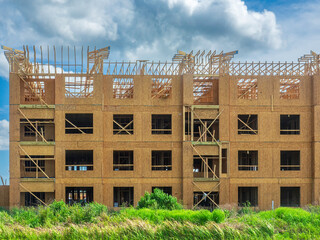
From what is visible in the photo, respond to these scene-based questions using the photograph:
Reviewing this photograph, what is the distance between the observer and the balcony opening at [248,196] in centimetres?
3592

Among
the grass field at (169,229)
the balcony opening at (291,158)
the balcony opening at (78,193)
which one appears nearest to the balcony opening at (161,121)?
the balcony opening at (78,193)

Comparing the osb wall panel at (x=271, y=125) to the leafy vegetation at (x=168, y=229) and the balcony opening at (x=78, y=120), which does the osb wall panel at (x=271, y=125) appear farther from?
the balcony opening at (x=78, y=120)

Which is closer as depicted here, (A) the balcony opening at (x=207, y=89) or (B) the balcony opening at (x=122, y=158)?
(A) the balcony opening at (x=207, y=89)

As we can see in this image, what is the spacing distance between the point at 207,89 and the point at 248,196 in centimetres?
1266

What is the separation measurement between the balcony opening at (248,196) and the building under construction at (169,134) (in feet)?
3.44

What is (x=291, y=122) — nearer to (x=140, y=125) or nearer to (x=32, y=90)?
(x=140, y=125)

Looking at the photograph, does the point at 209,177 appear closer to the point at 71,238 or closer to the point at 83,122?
the point at 83,122

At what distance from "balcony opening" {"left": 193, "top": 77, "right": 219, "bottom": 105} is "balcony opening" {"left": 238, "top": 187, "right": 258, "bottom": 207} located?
10143 millimetres

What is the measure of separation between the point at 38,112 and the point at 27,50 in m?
5.96

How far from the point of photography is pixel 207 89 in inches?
1553

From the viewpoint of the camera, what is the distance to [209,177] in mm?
35375

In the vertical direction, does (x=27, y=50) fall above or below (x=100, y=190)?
above

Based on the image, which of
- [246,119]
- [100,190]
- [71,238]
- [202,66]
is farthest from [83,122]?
[71,238]

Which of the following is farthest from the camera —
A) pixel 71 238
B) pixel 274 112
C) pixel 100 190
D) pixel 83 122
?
pixel 83 122
